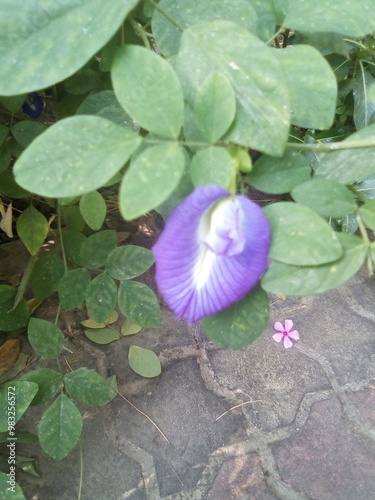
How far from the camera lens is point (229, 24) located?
0.42 m

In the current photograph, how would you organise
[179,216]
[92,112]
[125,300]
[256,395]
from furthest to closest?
[256,395] → [125,300] → [92,112] → [179,216]

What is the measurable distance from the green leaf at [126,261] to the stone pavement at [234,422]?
1.35 ft

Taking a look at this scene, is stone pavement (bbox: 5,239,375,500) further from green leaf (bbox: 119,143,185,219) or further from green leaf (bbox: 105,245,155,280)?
green leaf (bbox: 119,143,185,219)

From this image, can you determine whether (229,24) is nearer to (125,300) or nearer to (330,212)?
(330,212)

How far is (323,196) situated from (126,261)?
452 mm

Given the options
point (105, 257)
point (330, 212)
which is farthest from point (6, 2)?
point (105, 257)

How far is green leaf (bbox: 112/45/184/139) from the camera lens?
1.34 ft

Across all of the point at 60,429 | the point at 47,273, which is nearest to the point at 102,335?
the point at 47,273

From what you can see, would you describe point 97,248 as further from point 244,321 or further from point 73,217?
point 244,321

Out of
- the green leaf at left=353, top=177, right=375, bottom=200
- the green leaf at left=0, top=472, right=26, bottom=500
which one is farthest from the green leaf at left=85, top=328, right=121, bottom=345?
the green leaf at left=353, top=177, right=375, bottom=200

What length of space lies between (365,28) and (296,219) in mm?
210

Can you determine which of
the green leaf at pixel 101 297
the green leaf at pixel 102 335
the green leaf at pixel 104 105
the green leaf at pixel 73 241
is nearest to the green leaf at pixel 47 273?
the green leaf at pixel 73 241

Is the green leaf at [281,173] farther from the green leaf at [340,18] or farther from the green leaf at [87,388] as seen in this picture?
the green leaf at [87,388]

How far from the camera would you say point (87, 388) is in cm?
85
